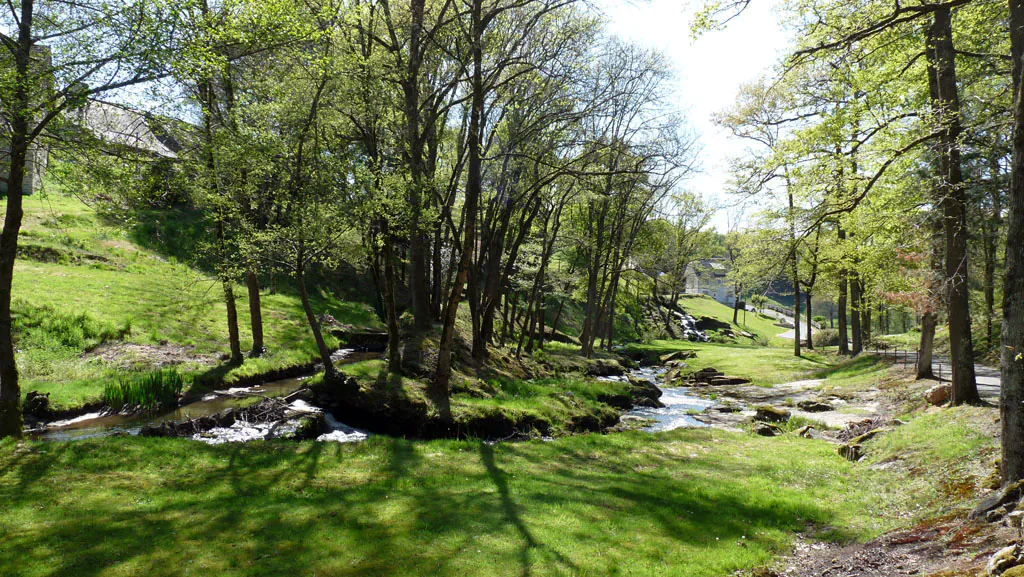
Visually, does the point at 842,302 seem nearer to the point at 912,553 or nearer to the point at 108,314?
the point at 912,553

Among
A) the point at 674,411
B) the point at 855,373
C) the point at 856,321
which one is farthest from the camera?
the point at 856,321

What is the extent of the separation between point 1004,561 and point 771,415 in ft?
50.9

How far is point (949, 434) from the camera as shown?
36.9ft

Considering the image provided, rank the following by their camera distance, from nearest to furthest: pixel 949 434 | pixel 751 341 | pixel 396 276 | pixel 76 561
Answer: pixel 76 561 < pixel 949 434 < pixel 396 276 < pixel 751 341

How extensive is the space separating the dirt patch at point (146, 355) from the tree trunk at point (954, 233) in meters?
25.0

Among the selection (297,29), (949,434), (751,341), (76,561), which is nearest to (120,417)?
(76,561)

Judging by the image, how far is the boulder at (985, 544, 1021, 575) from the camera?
4.67 m

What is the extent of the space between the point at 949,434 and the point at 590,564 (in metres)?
9.46

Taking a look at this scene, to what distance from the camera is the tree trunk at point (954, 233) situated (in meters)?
13.2

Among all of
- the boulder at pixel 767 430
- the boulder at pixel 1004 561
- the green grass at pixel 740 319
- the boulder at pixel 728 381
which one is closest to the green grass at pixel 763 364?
the boulder at pixel 728 381

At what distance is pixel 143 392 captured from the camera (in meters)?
16.2

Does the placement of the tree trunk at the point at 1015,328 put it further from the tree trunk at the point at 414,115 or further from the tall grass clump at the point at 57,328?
the tall grass clump at the point at 57,328

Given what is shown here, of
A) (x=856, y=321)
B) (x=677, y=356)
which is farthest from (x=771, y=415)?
(x=677, y=356)

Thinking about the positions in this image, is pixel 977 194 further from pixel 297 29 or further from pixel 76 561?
pixel 76 561
